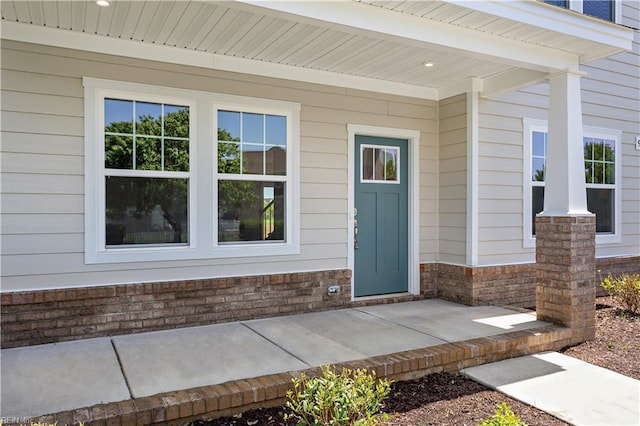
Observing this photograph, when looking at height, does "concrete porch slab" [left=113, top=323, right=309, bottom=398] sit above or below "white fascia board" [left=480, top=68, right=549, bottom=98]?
below

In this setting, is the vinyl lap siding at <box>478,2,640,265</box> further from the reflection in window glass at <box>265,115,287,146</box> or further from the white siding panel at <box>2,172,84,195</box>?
the white siding panel at <box>2,172,84,195</box>

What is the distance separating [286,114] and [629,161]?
19.7 feet

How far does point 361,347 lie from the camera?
160 inches

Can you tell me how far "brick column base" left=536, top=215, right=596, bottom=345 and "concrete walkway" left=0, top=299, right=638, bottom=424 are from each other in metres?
0.30

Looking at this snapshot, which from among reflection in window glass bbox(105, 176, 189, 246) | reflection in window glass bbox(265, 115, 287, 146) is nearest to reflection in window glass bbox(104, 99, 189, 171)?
reflection in window glass bbox(105, 176, 189, 246)

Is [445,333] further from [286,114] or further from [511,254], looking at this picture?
[286,114]

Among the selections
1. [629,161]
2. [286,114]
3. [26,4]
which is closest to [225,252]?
[286,114]

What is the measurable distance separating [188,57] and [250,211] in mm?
1755

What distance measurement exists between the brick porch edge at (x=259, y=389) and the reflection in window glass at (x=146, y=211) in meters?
2.03

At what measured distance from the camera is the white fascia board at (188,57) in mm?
4113

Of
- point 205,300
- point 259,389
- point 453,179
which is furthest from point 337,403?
point 453,179

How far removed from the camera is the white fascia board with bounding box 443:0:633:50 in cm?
384

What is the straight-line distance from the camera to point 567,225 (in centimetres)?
471

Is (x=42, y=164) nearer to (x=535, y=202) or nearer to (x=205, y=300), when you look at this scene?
(x=205, y=300)
